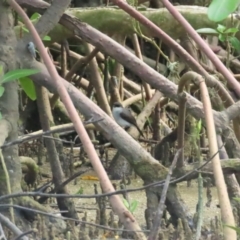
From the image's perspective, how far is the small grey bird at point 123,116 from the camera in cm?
376

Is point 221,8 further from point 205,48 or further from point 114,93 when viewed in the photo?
point 114,93

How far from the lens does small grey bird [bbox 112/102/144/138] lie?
3757 mm

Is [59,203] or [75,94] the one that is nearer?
[75,94]

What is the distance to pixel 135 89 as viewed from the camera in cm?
441

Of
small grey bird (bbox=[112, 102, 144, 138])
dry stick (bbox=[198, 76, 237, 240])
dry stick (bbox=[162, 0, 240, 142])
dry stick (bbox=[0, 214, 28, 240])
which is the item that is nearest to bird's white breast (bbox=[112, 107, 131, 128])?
small grey bird (bbox=[112, 102, 144, 138])

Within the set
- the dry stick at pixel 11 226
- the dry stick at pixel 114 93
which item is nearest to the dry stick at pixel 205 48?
the dry stick at pixel 11 226

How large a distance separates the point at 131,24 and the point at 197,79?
47.4 inches

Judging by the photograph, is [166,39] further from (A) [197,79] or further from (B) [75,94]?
(A) [197,79]

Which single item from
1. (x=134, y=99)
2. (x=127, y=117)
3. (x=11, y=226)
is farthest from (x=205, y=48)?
(x=134, y=99)

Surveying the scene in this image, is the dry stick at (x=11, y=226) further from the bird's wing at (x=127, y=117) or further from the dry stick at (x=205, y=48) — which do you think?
the bird's wing at (x=127, y=117)

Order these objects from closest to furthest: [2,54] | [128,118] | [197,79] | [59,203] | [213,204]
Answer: [197,79], [2,54], [59,203], [213,204], [128,118]

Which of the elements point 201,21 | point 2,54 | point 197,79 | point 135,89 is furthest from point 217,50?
point 197,79

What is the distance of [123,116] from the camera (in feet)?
12.4

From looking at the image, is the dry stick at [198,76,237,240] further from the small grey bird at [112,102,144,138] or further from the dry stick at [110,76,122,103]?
the dry stick at [110,76,122,103]
